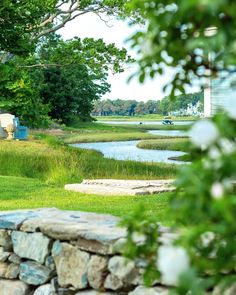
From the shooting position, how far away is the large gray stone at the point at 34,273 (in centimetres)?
481

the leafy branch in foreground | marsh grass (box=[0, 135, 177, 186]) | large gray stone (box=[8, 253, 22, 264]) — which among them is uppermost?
the leafy branch in foreground

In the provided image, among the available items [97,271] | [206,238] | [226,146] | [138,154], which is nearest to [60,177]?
[97,271]

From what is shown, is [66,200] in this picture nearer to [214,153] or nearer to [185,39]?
[185,39]

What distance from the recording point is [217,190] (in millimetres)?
1837

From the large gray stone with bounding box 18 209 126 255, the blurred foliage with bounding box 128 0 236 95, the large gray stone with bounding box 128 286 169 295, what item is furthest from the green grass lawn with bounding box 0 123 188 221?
the blurred foliage with bounding box 128 0 236 95

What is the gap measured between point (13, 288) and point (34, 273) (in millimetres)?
293

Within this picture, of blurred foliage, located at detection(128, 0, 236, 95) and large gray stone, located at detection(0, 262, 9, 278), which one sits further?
large gray stone, located at detection(0, 262, 9, 278)

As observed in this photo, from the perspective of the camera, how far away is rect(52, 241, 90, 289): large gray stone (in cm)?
443

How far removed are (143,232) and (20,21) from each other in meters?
9.66

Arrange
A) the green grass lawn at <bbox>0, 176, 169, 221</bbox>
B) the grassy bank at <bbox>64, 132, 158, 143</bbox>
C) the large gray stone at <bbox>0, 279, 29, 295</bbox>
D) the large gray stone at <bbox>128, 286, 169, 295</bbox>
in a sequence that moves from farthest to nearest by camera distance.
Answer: the grassy bank at <bbox>64, 132, 158, 143</bbox>
the green grass lawn at <bbox>0, 176, 169, 221</bbox>
the large gray stone at <bbox>0, 279, 29, 295</bbox>
the large gray stone at <bbox>128, 286, 169, 295</bbox>

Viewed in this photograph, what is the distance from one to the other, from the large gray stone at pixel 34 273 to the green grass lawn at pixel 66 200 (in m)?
2.72

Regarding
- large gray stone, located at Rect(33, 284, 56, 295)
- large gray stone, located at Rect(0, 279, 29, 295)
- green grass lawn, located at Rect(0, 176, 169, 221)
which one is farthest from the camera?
green grass lawn, located at Rect(0, 176, 169, 221)

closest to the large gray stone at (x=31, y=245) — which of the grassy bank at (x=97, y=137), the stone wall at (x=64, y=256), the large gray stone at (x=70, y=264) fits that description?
the stone wall at (x=64, y=256)

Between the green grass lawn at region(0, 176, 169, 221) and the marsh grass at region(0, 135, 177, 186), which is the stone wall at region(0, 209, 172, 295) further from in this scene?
the marsh grass at region(0, 135, 177, 186)
